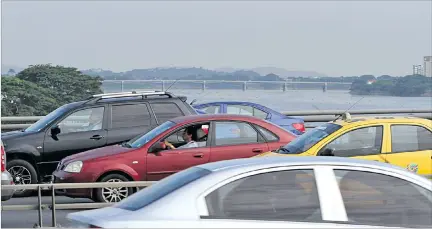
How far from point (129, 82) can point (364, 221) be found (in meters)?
14.4

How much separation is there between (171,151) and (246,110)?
7.25m

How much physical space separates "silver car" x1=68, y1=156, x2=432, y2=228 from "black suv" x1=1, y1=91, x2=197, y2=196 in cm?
910

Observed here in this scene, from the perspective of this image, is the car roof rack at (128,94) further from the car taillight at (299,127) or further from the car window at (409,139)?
the car window at (409,139)

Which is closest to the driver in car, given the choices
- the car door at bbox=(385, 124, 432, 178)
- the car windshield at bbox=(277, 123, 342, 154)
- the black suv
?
the car windshield at bbox=(277, 123, 342, 154)

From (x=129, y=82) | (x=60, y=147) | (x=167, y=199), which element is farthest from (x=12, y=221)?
(x=129, y=82)

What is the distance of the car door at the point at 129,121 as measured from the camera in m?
15.7

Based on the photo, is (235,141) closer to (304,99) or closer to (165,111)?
(165,111)

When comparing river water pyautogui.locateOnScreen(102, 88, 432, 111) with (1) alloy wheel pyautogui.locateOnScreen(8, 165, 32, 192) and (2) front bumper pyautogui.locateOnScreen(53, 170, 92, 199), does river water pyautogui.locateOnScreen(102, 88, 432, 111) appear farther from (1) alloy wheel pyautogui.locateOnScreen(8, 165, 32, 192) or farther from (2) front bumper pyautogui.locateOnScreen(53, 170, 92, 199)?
(2) front bumper pyautogui.locateOnScreen(53, 170, 92, 199)

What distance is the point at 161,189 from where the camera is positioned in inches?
252

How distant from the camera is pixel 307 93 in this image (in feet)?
71.3

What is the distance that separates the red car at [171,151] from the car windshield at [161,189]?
6280mm

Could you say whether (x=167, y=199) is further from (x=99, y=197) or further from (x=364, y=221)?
(x=99, y=197)

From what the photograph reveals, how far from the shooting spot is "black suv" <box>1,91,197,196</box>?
1531 cm

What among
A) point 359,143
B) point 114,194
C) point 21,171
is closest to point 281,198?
point 359,143
